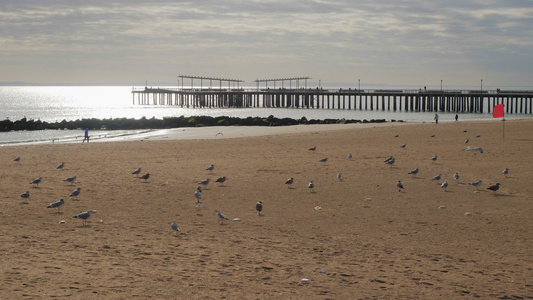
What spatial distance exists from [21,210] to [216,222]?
417cm

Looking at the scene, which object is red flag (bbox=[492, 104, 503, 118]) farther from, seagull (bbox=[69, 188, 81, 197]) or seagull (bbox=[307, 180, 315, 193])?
seagull (bbox=[69, 188, 81, 197])

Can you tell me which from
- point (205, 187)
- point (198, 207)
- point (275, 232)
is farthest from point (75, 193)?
point (275, 232)

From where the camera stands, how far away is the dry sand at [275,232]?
755 cm

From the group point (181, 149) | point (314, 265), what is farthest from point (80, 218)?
point (181, 149)

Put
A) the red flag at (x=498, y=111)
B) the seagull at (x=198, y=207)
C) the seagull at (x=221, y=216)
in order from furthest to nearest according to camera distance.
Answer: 1. the red flag at (x=498, y=111)
2. the seagull at (x=198, y=207)
3. the seagull at (x=221, y=216)

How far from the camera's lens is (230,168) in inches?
707

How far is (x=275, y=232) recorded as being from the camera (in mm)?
10375

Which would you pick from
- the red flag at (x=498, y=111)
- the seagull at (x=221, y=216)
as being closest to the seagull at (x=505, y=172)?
the seagull at (x=221, y=216)

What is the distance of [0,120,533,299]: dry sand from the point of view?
7547 mm

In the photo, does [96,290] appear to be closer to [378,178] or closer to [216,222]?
[216,222]

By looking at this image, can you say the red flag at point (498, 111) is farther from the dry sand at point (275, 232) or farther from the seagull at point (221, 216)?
the seagull at point (221, 216)

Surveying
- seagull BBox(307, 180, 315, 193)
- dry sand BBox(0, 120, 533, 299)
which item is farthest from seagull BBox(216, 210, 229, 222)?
seagull BBox(307, 180, 315, 193)

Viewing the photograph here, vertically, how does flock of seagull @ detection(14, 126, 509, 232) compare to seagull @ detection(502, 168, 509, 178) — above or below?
below

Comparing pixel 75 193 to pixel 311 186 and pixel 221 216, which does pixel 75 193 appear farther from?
pixel 311 186
